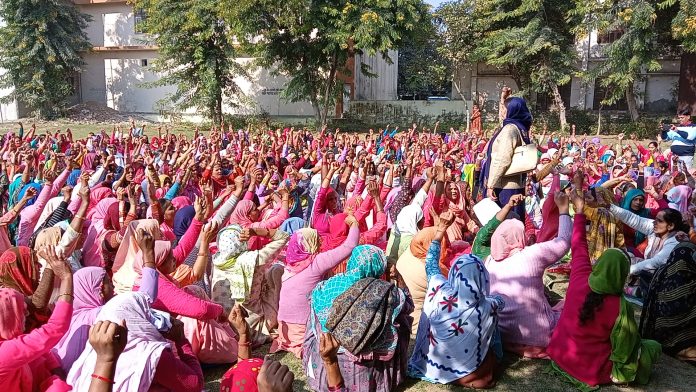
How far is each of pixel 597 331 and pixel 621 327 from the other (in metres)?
0.14

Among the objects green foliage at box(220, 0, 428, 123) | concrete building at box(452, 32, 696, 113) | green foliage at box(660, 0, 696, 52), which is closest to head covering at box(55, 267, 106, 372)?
green foliage at box(220, 0, 428, 123)

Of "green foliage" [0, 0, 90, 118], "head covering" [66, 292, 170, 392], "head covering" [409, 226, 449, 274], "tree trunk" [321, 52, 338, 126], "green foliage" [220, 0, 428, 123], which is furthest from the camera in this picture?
"green foliage" [0, 0, 90, 118]

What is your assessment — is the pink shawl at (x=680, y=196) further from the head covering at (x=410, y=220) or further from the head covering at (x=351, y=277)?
the head covering at (x=351, y=277)

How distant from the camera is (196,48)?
23.2m

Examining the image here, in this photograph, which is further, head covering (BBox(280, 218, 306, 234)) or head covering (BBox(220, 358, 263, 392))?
head covering (BBox(280, 218, 306, 234))

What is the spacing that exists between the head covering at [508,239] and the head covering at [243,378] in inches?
80.4

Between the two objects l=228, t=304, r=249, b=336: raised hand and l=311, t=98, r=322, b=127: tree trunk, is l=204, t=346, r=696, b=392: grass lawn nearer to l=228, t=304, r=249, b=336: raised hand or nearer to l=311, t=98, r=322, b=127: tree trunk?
l=228, t=304, r=249, b=336: raised hand

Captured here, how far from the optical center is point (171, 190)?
607cm

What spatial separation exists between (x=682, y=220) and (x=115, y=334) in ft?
14.6

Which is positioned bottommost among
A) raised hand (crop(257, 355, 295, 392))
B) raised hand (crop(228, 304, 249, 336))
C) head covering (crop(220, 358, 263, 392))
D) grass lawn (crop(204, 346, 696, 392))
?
grass lawn (crop(204, 346, 696, 392))

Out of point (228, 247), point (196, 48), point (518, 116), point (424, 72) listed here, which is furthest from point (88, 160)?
point (424, 72)

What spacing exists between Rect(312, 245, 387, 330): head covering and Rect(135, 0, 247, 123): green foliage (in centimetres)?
2000

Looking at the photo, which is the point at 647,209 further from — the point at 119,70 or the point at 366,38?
the point at 119,70

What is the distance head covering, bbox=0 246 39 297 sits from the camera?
299 cm
